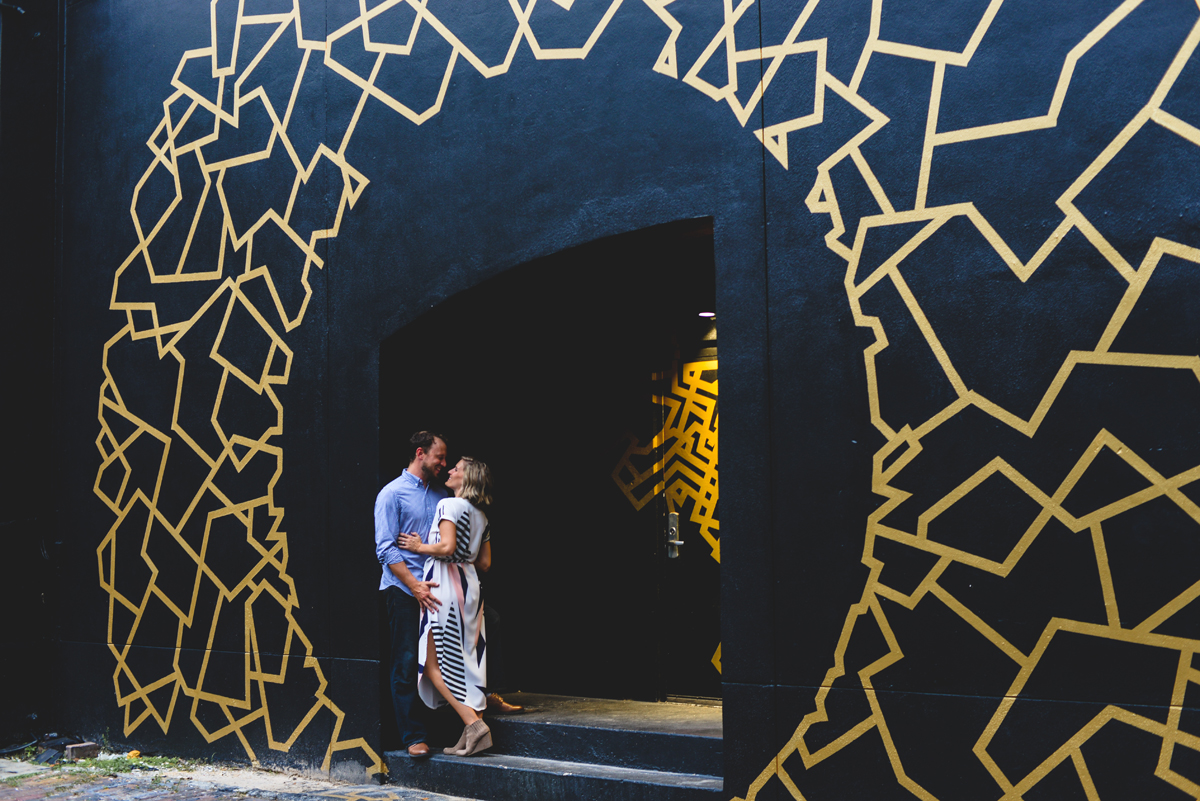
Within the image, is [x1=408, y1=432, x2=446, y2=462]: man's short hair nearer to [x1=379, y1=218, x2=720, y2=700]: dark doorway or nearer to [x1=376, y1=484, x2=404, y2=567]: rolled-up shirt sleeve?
[x1=376, y1=484, x2=404, y2=567]: rolled-up shirt sleeve

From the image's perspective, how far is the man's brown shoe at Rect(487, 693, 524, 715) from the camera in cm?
645

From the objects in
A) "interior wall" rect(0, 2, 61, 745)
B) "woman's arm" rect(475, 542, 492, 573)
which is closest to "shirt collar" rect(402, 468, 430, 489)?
"woman's arm" rect(475, 542, 492, 573)

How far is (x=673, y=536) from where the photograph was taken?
7281 millimetres

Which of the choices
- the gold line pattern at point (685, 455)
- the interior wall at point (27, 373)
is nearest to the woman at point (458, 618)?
the gold line pattern at point (685, 455)

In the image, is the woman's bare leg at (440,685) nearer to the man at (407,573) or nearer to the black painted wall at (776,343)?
the man at (407,573)

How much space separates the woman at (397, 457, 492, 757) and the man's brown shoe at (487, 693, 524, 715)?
12.2 inches

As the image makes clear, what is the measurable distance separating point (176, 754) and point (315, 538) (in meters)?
1.85

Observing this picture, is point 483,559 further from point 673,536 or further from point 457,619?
point 673,536

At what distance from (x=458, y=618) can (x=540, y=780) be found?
1.01 m

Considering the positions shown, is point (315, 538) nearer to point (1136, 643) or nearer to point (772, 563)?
point (772, 563)

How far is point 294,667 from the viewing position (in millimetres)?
6641

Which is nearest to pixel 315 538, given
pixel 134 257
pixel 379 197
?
pixel 379 197

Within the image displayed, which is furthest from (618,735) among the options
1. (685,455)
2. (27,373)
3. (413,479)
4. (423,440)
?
(27,373)

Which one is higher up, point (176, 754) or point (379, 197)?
point (379, 197)
